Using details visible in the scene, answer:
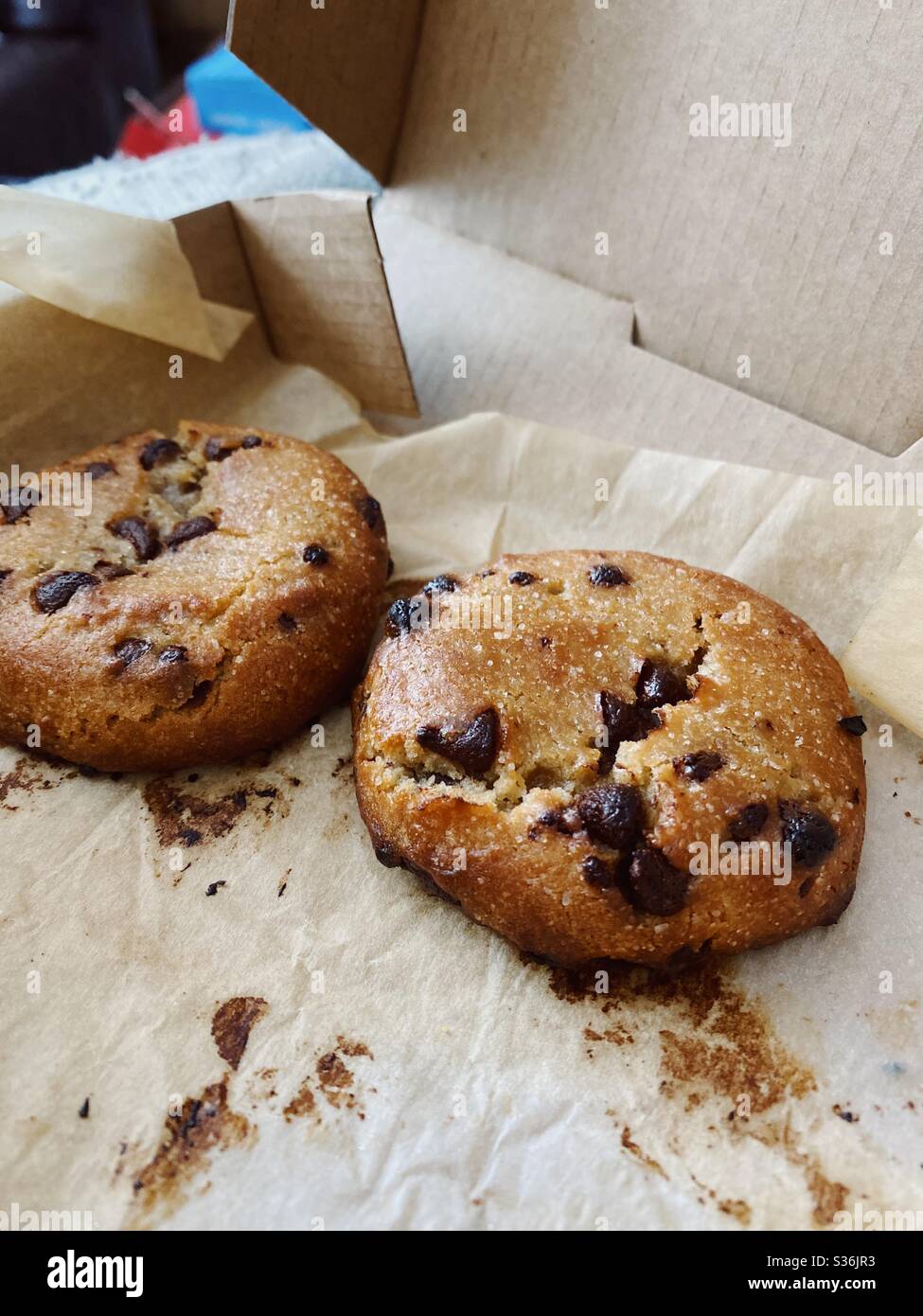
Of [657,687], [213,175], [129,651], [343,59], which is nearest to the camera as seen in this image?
[657,687]

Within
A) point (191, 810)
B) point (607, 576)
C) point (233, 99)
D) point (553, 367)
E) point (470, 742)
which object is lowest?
point (191, 810)

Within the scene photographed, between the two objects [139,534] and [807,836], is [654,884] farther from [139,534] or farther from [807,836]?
[139,534]

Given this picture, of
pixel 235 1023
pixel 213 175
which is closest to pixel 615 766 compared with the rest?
pixel 235 1023

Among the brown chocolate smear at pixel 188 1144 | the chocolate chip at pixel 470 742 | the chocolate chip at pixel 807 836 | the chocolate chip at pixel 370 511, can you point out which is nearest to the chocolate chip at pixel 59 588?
the chocolate chip at pixel 370 511

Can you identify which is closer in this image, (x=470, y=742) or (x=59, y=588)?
(x=470, y=742)

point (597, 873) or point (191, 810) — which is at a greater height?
point (597, 873)

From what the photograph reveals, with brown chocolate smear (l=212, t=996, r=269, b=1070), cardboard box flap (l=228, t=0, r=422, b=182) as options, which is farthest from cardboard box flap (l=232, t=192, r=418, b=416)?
brown chocolate smear (l=212, t=996, r=269, b=1070)

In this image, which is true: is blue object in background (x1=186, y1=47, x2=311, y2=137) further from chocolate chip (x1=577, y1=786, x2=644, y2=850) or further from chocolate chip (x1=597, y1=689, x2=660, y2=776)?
chocolate chip (x1=577, y1=786, x2=644, y2=850)
